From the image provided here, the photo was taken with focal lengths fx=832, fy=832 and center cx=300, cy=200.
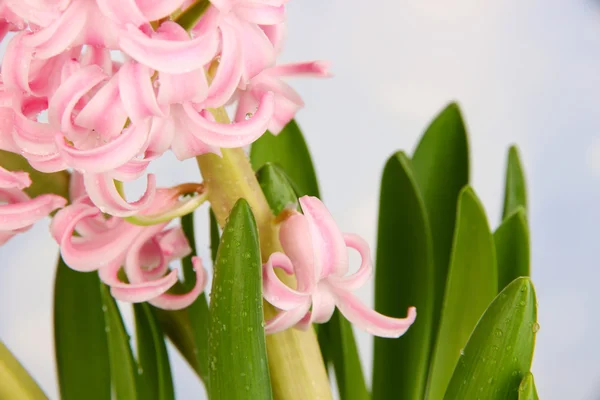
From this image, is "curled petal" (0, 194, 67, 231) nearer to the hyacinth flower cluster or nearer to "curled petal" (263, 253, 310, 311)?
the hyacinth flower cluster

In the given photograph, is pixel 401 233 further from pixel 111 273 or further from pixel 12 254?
pixel 12 254

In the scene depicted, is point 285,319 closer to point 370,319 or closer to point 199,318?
point 370,319

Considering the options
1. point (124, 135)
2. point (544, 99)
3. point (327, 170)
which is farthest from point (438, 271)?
point (544, 99)

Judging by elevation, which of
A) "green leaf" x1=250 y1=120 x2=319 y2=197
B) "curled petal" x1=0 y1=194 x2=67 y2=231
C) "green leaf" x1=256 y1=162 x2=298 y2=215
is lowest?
"curled petal" x1=0 y1=194 x2=67 y2=231

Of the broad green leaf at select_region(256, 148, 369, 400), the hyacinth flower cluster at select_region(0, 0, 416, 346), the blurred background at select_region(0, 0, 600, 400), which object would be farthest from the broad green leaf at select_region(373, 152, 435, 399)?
the blurred background at select_region(0, 0, 600, 400)

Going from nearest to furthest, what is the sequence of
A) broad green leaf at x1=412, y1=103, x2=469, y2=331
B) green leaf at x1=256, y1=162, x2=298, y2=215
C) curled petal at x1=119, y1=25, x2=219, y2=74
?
1. curled petal at x1=119, y1=25, x2=219, y2=74
2. green leaf at x1=256, y1=162, x2=298, y2=215
3. broad green leaf at x1=412, y1=103, x2=469, y2=331
